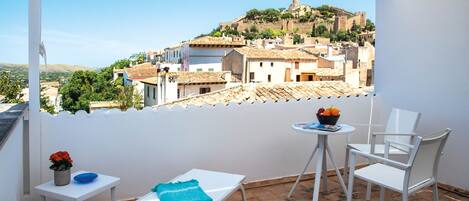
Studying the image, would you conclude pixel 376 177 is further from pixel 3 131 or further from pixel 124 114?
pixel 3 131

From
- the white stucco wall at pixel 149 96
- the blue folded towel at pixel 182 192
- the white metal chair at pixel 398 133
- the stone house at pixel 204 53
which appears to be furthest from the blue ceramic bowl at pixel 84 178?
the stone house at pixel 204 53

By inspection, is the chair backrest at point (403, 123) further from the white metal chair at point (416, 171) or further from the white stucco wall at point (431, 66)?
the white metal chair at point (416, 171)

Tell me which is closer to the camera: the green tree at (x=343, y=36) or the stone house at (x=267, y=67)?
the stone house at (x=267, y=67)

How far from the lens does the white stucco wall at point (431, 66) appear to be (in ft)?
12.2

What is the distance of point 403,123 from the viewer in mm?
3658

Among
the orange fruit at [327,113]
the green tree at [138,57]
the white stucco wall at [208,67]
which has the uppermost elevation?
the green tree at [138,57]

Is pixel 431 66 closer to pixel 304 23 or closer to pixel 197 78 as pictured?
pixel 197 78

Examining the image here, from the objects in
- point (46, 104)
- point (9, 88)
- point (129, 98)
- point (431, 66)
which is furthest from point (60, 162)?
point (129, 98)

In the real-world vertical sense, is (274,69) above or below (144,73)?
above

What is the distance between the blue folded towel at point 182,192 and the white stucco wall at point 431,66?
9.07ft

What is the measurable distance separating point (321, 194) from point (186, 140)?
1.39 m

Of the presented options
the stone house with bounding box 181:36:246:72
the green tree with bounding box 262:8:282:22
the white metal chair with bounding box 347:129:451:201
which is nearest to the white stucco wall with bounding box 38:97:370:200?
the white metal chair with bounding box 347:129:451:201

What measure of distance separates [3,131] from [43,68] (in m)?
1.54

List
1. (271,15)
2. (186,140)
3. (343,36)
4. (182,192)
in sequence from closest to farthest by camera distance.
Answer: (182,192) → (186,140) → (343,36) → (271,15)
